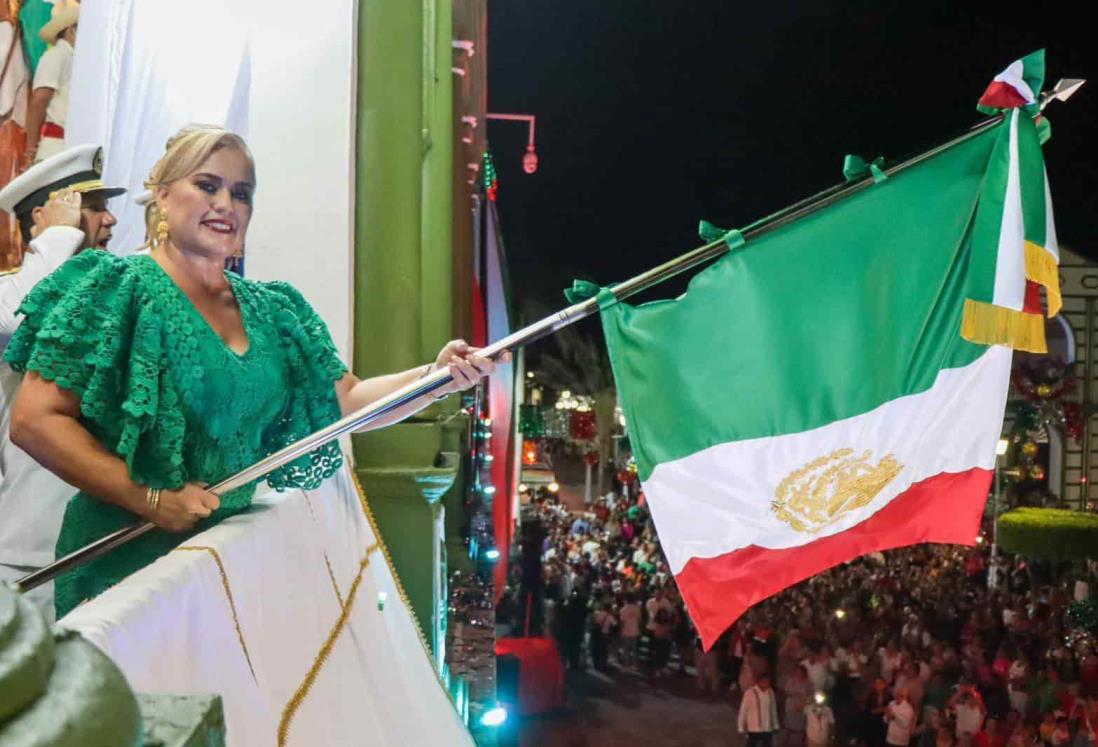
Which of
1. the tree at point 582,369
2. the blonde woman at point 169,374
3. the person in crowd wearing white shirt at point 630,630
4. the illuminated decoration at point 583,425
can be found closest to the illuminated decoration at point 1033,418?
the person in crowd wearing white shirt at point 630,630

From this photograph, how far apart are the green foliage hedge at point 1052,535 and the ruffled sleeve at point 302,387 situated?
23.9 metres

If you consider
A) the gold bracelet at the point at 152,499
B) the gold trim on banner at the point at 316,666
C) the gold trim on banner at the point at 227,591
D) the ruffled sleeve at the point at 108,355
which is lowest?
the gold trim on banner at the point at 316,666

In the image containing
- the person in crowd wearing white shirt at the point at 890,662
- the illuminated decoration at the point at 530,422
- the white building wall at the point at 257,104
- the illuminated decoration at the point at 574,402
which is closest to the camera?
the white building wall at the point at 257,104

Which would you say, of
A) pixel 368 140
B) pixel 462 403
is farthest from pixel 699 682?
pixel 368 140

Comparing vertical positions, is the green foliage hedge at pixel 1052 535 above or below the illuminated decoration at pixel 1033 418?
below

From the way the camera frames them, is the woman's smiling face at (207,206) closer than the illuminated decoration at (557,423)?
Yes

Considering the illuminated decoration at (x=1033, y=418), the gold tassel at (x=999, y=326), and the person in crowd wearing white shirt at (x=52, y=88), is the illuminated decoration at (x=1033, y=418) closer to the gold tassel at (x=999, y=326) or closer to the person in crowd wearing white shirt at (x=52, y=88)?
the gold tassel at (x=999, y=326)

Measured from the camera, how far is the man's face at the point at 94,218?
361 cm

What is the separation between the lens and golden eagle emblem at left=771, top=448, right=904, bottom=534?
3.26 m

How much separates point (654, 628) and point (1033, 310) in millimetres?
14578

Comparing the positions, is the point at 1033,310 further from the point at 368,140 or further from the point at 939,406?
the point at 368,140

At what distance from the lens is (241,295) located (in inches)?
102

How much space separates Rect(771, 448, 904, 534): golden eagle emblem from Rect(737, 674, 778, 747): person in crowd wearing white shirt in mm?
9572

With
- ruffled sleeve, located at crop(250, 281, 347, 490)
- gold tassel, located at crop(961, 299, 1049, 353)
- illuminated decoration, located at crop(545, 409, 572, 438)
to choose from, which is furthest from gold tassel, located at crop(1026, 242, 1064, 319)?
illuminated decoration, located at crop(545, 409, 572, 438)
